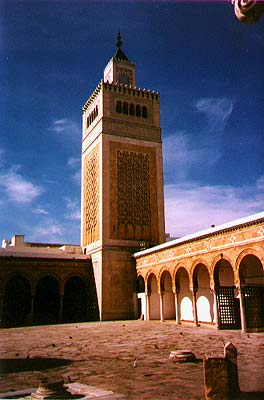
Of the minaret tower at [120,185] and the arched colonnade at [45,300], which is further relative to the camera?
the minaret tower at [120,185]

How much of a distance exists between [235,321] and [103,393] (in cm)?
1370

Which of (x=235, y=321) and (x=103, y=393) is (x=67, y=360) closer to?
(x=103, y=393)

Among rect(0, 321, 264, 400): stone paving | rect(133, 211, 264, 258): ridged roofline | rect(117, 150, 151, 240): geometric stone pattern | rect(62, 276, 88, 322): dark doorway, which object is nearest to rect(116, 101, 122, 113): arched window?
rect(117, 150, 151, 240): geometric stone pattern

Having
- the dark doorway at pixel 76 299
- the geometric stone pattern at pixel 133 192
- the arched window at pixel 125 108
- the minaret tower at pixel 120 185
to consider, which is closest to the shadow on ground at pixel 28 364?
the minaret tower at pixel 120 185

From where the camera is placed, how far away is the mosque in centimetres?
2075

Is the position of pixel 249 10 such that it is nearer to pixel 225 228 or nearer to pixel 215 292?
pixel 225 228

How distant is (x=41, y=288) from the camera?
25.5 m

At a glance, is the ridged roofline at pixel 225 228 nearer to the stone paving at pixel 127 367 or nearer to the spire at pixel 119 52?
the stone paving at pixel 127 367

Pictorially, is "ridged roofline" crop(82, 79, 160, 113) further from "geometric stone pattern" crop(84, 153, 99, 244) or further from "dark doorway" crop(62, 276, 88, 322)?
"dark doorway" crop(62, 276, 88, 322)

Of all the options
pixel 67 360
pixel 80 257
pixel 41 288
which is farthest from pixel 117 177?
pixel 67 360

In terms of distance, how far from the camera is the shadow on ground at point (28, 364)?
7.87 meters

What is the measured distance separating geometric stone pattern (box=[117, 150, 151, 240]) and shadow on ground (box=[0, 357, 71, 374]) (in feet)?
57.0

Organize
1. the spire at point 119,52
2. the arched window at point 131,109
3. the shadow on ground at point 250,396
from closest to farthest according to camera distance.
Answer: the shadow on ground at point 250,396 < the arched window at point 131,109 < the spire at point 119,52

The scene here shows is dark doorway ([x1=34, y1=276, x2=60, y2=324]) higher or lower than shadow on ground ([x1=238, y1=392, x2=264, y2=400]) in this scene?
higher
